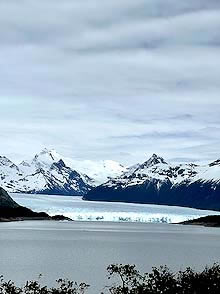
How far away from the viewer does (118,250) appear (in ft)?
418

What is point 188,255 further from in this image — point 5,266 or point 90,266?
point 5,266

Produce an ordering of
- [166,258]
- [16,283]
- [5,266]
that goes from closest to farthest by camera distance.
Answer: [16,283] < [5,266] < [166,258]

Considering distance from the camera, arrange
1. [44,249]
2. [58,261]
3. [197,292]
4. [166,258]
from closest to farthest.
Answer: [197,292], [58,261], [166,258], [44,249]

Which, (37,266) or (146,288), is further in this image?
(37,266)

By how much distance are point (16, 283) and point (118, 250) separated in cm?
5824

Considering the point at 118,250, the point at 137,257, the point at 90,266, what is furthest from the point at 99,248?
the point at 90,266

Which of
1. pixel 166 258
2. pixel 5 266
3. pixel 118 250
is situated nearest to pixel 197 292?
pixel 5 266

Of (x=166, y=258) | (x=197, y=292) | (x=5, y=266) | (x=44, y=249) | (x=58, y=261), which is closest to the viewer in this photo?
(x=197, y=292)

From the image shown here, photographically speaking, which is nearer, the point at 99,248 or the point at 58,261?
the point at 58,261

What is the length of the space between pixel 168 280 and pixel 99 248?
8749cm

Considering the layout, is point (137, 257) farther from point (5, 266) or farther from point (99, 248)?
point (5, 266)

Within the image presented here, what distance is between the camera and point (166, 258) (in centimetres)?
11038

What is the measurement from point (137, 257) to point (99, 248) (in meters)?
19.7

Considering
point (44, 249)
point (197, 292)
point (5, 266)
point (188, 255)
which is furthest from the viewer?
point (44, 249)
